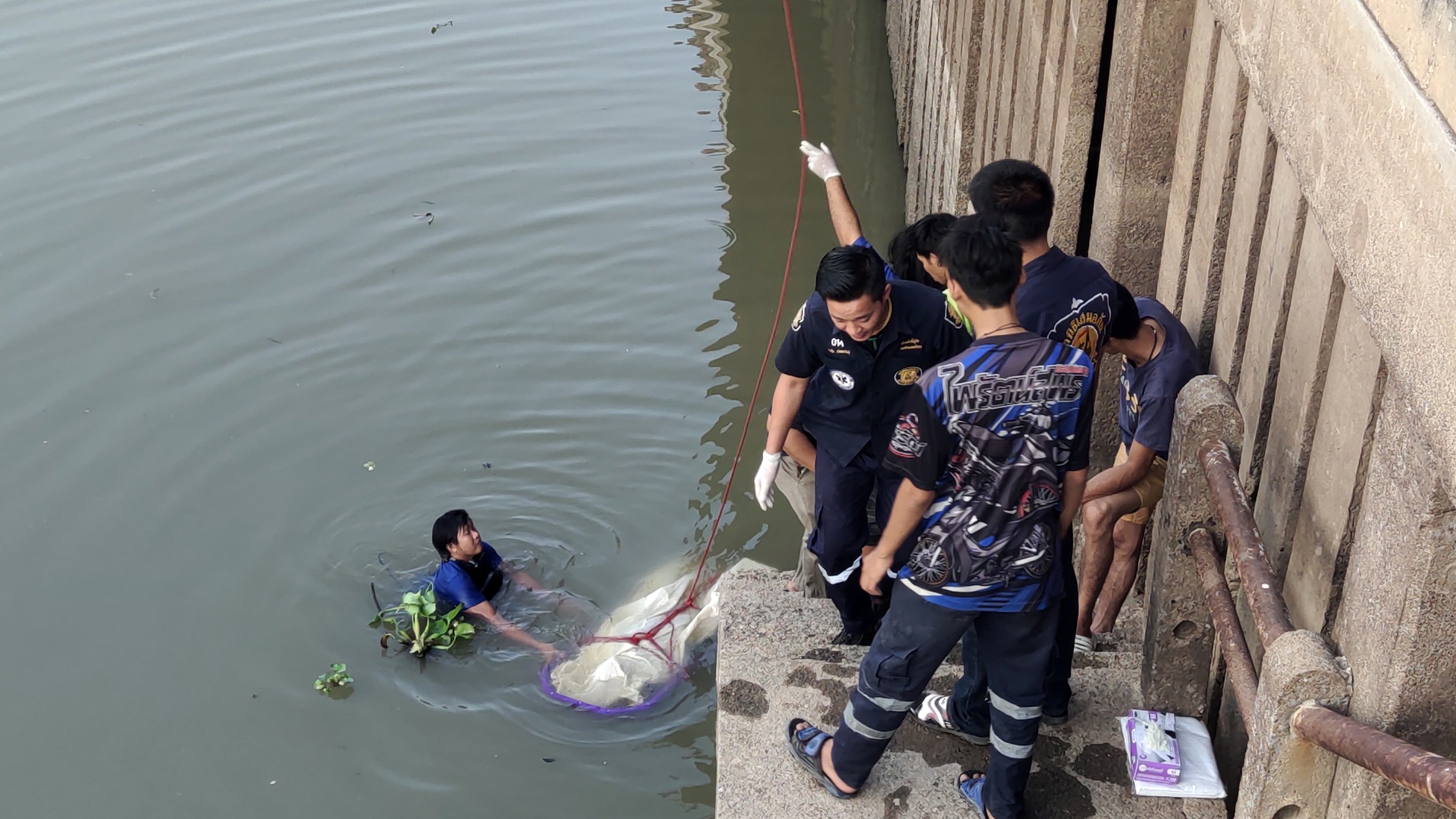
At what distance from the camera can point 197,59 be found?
43.9 ft

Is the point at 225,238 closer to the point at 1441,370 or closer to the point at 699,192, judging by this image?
the point at 699,192

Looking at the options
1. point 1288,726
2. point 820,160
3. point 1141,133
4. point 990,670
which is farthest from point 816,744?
point 820,160

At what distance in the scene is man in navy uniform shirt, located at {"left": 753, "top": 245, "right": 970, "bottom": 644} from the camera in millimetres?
4352

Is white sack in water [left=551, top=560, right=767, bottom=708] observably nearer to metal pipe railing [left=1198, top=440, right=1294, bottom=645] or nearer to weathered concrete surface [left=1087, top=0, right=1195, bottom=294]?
weathered concrete surface [left=1087, top=0, right=1195, bottom=294]

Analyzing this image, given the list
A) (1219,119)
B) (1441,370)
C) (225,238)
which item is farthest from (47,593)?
(1441,370)

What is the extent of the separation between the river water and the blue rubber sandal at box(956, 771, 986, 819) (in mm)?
2162

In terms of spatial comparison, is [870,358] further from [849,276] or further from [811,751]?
[811,751]

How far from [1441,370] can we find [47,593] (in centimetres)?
733

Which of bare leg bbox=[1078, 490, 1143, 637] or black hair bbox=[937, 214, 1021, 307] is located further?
bare leg bbox=[1078, 490, 1143, 637]

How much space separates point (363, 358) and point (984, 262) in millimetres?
6671

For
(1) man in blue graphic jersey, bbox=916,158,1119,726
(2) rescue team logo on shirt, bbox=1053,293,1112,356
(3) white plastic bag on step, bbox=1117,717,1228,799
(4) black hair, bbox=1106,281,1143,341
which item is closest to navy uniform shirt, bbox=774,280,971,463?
(1) man in blue graphic jersey, bbox=916,158,1119,726

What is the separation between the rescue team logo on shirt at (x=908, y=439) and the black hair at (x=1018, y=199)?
109cm

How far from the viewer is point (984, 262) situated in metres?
3.40

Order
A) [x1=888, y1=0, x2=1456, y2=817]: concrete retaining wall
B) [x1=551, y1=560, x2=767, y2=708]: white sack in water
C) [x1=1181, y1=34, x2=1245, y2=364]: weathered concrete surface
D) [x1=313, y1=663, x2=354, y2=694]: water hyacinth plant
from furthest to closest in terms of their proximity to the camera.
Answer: [x1=313, y1=663, x2=354, y2=694]: water hyacinth plant
[x1=551, y1=560, x2=767, y2=708]: white sack in water
[x1=1181, y1=34, x2=1245, y2=364]: weathered concrete surface
[x1=888, y1=0, x2=1456, y2=817]: concrete retaining wall
